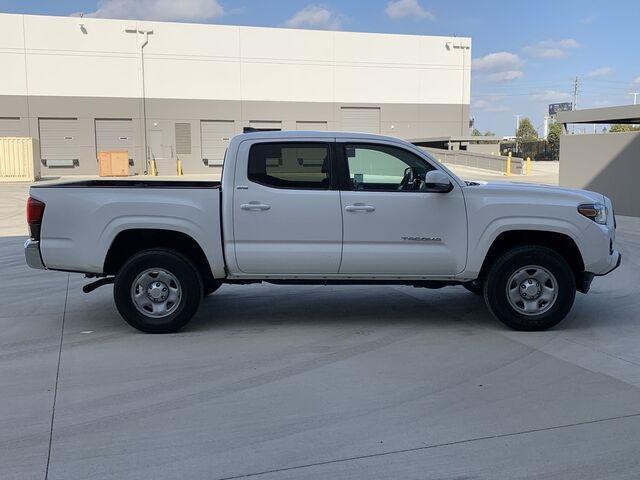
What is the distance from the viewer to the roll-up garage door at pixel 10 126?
43175mm

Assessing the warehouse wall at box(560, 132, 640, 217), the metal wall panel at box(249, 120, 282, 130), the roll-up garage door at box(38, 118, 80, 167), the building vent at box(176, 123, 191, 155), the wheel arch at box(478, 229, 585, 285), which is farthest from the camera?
the metal wall panel at box(249, 120, 282, 130)

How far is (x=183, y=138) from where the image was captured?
154 feet

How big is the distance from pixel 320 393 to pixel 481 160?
39.8 meters

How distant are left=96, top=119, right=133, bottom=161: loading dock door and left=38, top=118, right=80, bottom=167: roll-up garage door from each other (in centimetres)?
149

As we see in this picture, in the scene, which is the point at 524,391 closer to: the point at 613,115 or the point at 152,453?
the point at 152,453

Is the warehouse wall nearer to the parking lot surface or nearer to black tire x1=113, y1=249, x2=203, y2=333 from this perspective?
the parking lot surface

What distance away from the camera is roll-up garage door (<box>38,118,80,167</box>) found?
4406cm

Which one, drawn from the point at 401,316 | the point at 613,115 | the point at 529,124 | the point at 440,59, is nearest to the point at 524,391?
the point at 401,316

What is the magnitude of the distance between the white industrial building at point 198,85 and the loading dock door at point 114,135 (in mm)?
73

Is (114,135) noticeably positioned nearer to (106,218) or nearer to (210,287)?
(210,287)

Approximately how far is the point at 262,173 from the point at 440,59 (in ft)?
157

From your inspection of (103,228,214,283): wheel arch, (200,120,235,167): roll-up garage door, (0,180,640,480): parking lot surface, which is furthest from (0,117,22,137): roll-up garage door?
(103,228,214,283): wheel arch

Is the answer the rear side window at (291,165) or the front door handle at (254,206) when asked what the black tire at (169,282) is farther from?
the rear side window at (291,165)

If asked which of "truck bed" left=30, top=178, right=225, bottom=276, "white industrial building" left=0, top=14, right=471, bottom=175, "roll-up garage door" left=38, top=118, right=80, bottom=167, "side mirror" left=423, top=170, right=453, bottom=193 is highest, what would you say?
"white industrial building" left=0, top=14, right=471, bottom=175
